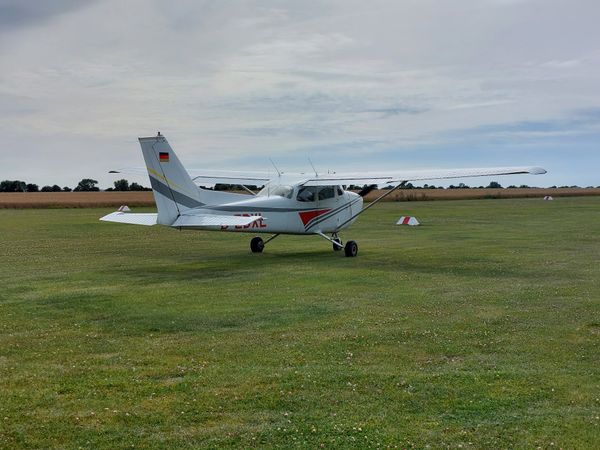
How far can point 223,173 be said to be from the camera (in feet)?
70.5

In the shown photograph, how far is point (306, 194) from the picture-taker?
1783 centimetres

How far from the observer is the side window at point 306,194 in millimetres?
17719

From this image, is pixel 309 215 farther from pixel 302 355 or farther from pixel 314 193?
pixel 302 355

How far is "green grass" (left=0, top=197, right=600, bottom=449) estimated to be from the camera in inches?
202

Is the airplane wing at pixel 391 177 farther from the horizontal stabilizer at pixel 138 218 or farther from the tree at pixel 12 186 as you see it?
the tree at pixel 12 186

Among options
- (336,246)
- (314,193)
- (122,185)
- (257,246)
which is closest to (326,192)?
(314,193)

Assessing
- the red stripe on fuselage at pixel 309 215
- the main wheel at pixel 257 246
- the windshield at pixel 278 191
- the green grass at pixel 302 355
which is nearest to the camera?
the green grass at pixel 302 355

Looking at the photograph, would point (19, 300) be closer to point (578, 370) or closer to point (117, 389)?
point (117, 389)

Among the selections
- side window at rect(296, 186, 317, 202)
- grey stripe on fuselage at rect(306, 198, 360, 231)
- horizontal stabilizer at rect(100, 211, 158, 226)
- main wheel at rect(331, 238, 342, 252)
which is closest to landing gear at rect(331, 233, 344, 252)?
main wheel at rect(331, 238, 342, 252)

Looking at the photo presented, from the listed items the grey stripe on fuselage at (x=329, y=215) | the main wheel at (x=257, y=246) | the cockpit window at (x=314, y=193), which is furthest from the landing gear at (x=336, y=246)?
the main wheel at (x=257, y=246)

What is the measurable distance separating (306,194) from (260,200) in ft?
4.94

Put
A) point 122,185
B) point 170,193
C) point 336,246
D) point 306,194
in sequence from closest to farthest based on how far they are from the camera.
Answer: point 170,193, point 306,194, point 336,246, point 122,185

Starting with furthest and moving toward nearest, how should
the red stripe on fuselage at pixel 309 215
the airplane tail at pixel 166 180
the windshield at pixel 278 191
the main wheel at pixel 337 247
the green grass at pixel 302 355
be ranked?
the main wheel at pixel 337 247 < the red stripe on fuselage at pixel 309 215 < the windshield at pixel 278 191 < the airplane tail at pixel 166 180 < the green grass at pixel 302 355

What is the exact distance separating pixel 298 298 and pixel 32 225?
22.7m
